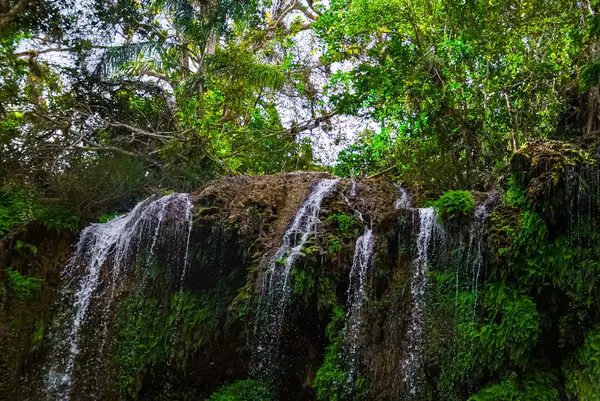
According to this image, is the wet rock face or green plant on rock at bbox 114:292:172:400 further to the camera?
green plant on rock at bbox 114:292:172:400

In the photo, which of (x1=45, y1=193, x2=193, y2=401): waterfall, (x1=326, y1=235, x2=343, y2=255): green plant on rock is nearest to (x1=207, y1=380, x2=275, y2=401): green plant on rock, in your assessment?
(x1=45, y1=193, x2=193, y2=401): waterfall

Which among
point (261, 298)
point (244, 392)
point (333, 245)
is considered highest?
point (333, 245)

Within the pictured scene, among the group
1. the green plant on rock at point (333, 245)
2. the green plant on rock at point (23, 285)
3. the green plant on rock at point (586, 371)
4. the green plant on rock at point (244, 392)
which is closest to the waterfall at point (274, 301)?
the green plant on rock at point (244, 392)

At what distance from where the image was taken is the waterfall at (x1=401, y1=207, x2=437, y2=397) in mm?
5684

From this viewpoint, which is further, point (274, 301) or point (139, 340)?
point (139, 340)

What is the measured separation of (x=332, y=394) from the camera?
5.89m

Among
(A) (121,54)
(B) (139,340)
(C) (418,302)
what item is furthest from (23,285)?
(C) (418,302)

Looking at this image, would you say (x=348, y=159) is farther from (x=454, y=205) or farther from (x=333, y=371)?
Result: (x=333, y=371)

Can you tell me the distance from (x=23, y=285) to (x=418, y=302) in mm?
6012

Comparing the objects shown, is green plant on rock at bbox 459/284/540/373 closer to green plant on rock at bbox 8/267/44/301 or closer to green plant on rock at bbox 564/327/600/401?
green plant on rock at bbox 564/327/600/401

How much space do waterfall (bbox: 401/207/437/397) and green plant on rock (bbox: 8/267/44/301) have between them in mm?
5800

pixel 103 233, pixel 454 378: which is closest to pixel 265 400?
pixel 454 378

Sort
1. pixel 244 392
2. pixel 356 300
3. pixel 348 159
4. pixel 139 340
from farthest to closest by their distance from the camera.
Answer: pixel 348 159 → pixel 139 340 → pixel 244 392 → pixel 356 300

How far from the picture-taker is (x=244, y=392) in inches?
262
